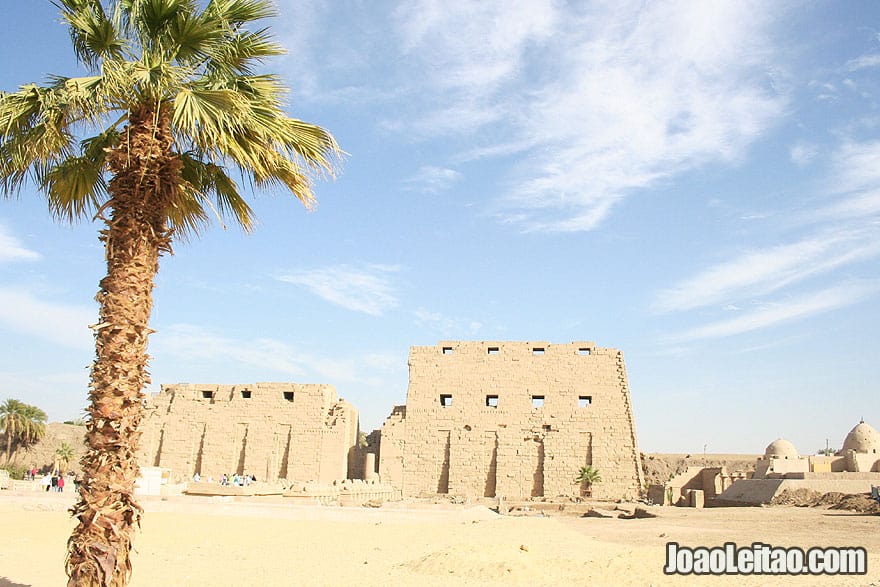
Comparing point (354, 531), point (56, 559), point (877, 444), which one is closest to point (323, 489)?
point (354, 531)

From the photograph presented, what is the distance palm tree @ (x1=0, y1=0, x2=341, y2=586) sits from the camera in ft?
17.5

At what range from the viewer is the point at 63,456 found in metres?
33.5

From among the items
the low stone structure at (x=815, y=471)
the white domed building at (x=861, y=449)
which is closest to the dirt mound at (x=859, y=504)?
the low stone structure at (x=815, y=471)

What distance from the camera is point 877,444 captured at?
30.7 meters

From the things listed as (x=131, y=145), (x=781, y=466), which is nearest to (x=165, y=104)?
(x=131, y=145)

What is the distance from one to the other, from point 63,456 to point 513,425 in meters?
22.0

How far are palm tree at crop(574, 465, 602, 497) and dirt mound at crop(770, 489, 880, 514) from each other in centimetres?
756

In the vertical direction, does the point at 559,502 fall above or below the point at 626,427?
below

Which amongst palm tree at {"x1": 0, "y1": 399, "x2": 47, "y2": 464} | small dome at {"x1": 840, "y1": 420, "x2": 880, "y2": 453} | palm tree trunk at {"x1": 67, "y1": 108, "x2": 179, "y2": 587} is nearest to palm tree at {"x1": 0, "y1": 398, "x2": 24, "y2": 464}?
palm tree at {"x1": 0, "y1": 399, "x2": 47, "y2": 464}

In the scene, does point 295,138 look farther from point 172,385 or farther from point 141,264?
point 172,385

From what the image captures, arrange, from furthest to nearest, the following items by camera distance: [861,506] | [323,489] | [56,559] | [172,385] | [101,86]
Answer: [172,385], [323,489], [861,506], [56,559], [101,86]

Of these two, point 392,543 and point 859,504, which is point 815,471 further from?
point 392,543

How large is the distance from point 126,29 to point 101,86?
70 centimetres

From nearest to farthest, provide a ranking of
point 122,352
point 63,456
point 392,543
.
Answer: point 122,352 → point 392,543 → point 63,456
